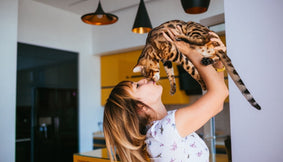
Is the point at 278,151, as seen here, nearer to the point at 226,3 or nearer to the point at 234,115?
the point at 234,115

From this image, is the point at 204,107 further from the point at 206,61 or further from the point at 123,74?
the point at 123,74

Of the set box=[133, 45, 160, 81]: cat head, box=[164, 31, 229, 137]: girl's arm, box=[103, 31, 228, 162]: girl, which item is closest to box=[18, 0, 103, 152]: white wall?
box=[133, 45, 160, 81]: cat head

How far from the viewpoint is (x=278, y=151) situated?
1.20 meters

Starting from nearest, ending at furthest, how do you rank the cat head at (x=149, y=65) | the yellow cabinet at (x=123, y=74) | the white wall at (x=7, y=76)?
the cat head at (x=149, y=65) → the white wall at (x=7, y=76) → the yellow cabinet at (x=123, y=74)

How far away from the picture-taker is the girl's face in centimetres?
126

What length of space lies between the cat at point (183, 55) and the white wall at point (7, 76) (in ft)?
6.75

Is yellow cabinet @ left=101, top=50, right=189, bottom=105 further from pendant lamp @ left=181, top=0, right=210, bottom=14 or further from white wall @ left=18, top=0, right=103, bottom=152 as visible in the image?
pendant lamp @ left=181, top=0, right=210, bottom=14

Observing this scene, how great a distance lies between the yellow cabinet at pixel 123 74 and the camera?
145 inches

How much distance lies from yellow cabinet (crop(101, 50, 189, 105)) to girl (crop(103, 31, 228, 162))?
7.82 ft

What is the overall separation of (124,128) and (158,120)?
0.15m

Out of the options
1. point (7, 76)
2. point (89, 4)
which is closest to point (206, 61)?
point (7, 76)

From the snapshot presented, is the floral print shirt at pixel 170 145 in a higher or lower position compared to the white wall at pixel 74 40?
lower

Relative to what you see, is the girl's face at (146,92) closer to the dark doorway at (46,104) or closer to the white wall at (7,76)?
the white wall at (7,76)

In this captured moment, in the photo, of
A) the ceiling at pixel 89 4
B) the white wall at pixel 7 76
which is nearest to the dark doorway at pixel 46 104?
the white wall at pixel 7 76
